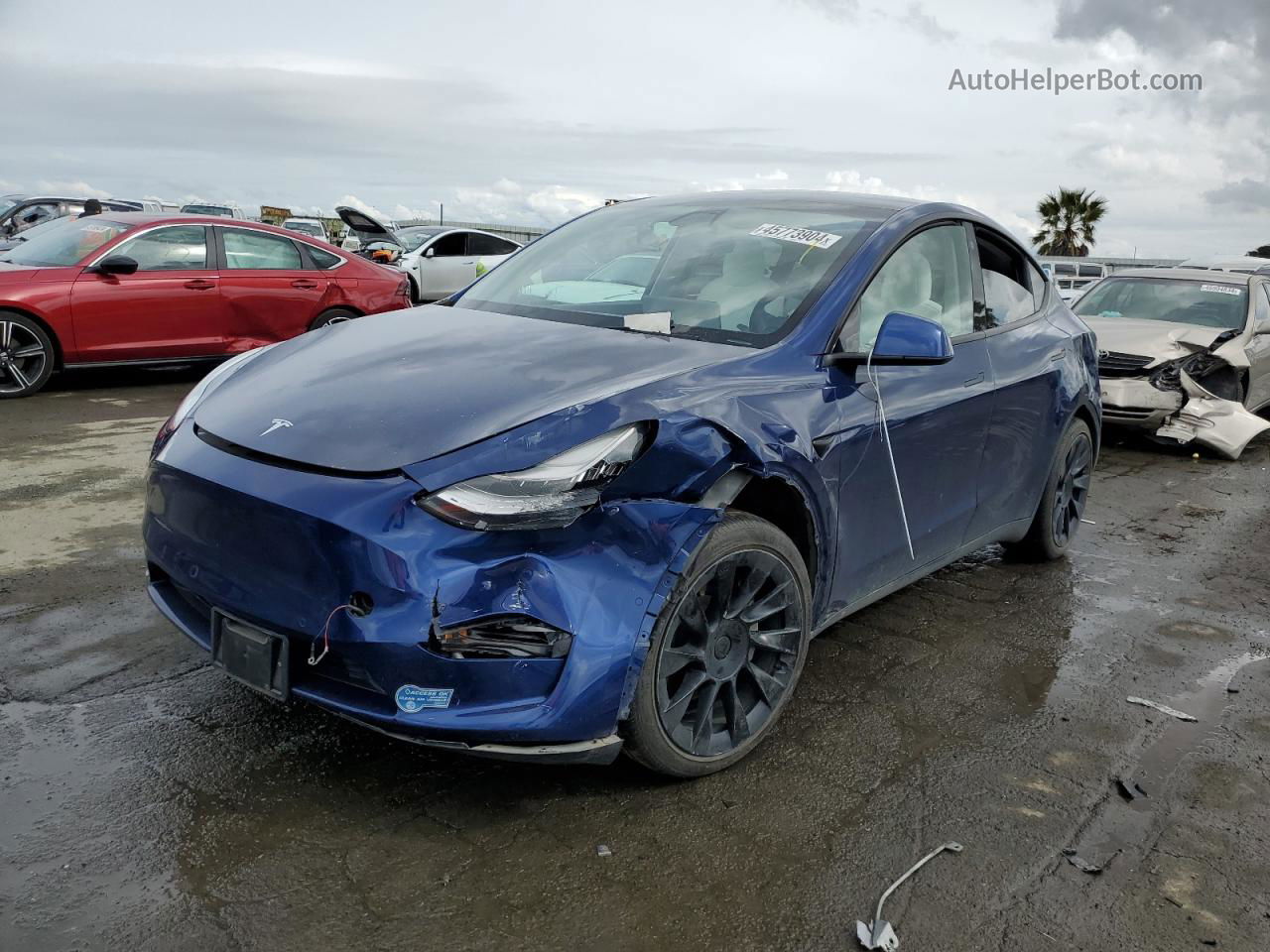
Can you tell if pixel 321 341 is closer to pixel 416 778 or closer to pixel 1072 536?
pixel 416 778

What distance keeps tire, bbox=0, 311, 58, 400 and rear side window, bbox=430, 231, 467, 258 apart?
33.8 ft

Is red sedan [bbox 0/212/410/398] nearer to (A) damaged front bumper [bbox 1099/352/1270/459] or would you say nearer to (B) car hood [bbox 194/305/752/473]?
(B) car hood [bbox 194/305/752/473]

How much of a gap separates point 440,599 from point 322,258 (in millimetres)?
8585

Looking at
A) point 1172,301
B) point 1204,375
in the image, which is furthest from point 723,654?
point 1172,301

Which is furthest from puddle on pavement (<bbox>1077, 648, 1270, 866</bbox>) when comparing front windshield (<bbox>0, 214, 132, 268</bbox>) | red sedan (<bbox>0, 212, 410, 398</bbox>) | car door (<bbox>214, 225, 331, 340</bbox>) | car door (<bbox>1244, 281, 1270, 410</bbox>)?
front windshield (<bbox>0, 214, 132, 268</bbox>)

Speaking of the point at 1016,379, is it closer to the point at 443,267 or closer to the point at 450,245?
the point at 443,267

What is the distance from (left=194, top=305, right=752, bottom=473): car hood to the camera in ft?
8.71

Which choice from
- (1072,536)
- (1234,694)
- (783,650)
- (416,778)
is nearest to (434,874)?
(416,778)

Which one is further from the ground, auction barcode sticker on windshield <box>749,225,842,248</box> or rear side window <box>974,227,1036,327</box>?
auction barcode sticker on windshield <box>749,225,842,248</box>

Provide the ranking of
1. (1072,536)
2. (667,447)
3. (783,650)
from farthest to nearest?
1. (1072,536)
2. (783,650)
3. (667,447)

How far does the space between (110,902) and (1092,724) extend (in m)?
2.95

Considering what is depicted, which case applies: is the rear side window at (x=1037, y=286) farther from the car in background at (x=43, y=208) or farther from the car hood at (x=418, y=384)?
the car in background at (x=43, y=208)

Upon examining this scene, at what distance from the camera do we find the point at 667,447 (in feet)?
8.93

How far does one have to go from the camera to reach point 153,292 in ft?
29.3
